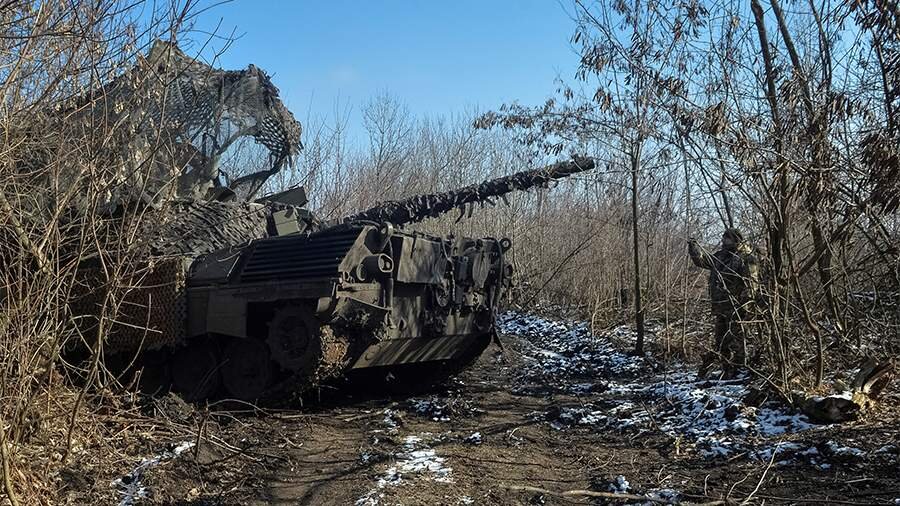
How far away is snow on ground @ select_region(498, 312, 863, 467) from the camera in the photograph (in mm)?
5359

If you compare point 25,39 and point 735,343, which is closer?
point 25,39

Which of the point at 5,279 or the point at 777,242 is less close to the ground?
the point at 777,242

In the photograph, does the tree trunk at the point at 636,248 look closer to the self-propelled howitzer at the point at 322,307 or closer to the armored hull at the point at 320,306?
the self-propelled howitzer at the point at 322,307

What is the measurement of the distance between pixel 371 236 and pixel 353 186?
15823mm

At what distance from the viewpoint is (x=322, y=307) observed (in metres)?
6.95

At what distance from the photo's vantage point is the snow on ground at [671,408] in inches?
211

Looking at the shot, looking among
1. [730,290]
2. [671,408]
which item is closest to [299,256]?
[671,408]

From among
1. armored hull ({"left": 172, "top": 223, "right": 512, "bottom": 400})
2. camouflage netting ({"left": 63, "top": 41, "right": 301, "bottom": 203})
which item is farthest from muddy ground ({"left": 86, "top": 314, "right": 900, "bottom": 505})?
camouflage netting ({"left": 63, "top": 41, "right": 301, "bottom": 203})

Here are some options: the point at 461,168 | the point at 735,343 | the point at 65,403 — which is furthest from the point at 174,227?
the point at 461,168

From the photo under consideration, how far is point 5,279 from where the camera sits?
4.14 meters

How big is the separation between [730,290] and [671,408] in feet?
5.30

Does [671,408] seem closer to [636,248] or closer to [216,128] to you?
[636,248]

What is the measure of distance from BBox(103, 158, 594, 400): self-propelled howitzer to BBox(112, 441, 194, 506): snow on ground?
1.87 metres

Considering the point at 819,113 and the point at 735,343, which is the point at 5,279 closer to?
the point at 819,113
